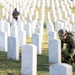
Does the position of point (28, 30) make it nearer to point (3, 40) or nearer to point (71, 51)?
point (3, 40)

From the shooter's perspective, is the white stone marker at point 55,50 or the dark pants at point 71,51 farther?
the white stone marker at point 55,50

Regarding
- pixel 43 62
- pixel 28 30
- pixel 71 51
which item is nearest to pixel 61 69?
pixel 71 51

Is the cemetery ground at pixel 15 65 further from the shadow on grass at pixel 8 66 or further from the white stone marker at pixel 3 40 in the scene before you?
the white stone marker at pixel 3 40

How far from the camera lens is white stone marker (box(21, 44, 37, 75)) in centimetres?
845

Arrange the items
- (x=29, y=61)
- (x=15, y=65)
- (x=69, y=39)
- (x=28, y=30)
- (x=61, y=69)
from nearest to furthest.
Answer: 1. (x=61, y=69)
2. (x=29, y=61)
3. (x=69, y=39)
4. (x=15, y=65)
5. (x=28, y=30)

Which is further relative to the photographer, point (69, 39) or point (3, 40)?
point (3, 40)

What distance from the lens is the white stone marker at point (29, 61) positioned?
8.45 m

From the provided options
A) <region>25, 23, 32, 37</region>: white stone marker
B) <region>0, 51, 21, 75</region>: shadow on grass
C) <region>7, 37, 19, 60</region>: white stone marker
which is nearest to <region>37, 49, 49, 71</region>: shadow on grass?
<region>0, 51, 21, 75</region>: shadow on grass

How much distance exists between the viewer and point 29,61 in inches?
333

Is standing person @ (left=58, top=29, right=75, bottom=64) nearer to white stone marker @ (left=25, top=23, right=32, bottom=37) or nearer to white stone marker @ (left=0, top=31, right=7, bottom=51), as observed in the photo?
white stone marker @ (left=0, top=31, right=7, bottom=51)

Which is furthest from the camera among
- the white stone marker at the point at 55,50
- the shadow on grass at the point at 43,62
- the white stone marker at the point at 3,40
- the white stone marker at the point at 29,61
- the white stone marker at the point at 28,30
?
the white stone marker at the point at 28,30

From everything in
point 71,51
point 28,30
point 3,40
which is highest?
point 28,30

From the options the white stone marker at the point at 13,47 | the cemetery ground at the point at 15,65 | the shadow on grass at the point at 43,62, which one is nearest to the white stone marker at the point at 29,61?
the cemetery ground at the point at 15,65

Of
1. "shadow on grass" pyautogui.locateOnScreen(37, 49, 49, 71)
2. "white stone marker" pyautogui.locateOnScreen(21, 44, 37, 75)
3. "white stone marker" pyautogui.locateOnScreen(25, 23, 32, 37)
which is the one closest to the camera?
"white stone marker" pyautogui.locateOnScreen(21, 44, 37, 75)
